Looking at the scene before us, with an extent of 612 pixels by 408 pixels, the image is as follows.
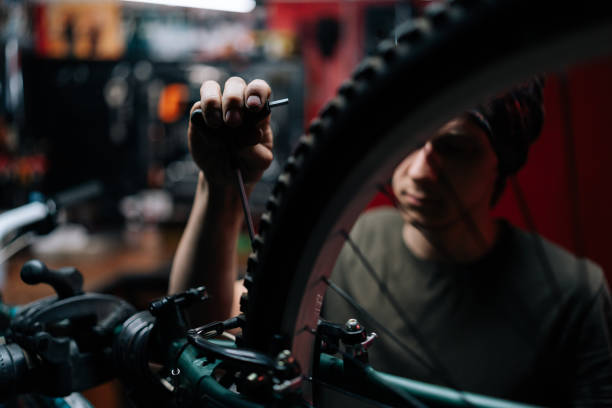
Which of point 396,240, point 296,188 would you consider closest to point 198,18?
point 396,240

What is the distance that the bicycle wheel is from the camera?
228mm

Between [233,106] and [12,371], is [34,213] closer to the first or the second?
[12,371]

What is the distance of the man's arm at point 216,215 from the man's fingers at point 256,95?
3cm

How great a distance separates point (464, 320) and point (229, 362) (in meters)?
0.58

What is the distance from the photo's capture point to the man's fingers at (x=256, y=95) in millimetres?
401

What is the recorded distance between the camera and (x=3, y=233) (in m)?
0.66

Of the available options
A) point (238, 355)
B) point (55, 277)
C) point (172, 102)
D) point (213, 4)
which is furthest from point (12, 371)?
point (172, 102)

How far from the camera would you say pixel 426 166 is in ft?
2.47

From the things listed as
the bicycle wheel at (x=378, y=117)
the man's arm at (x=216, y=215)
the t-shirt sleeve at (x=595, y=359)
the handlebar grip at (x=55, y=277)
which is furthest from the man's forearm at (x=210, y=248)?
the t-shirt sleeve at (x=595, y=359)

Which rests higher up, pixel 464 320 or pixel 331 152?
pixel 331 152

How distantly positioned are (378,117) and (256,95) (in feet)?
0.54

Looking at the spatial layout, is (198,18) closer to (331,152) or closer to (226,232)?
(226,232)

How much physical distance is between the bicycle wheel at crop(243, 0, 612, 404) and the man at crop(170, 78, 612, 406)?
23cm

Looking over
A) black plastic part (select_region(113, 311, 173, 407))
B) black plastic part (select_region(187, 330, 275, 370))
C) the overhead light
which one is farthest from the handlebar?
the overhead light
